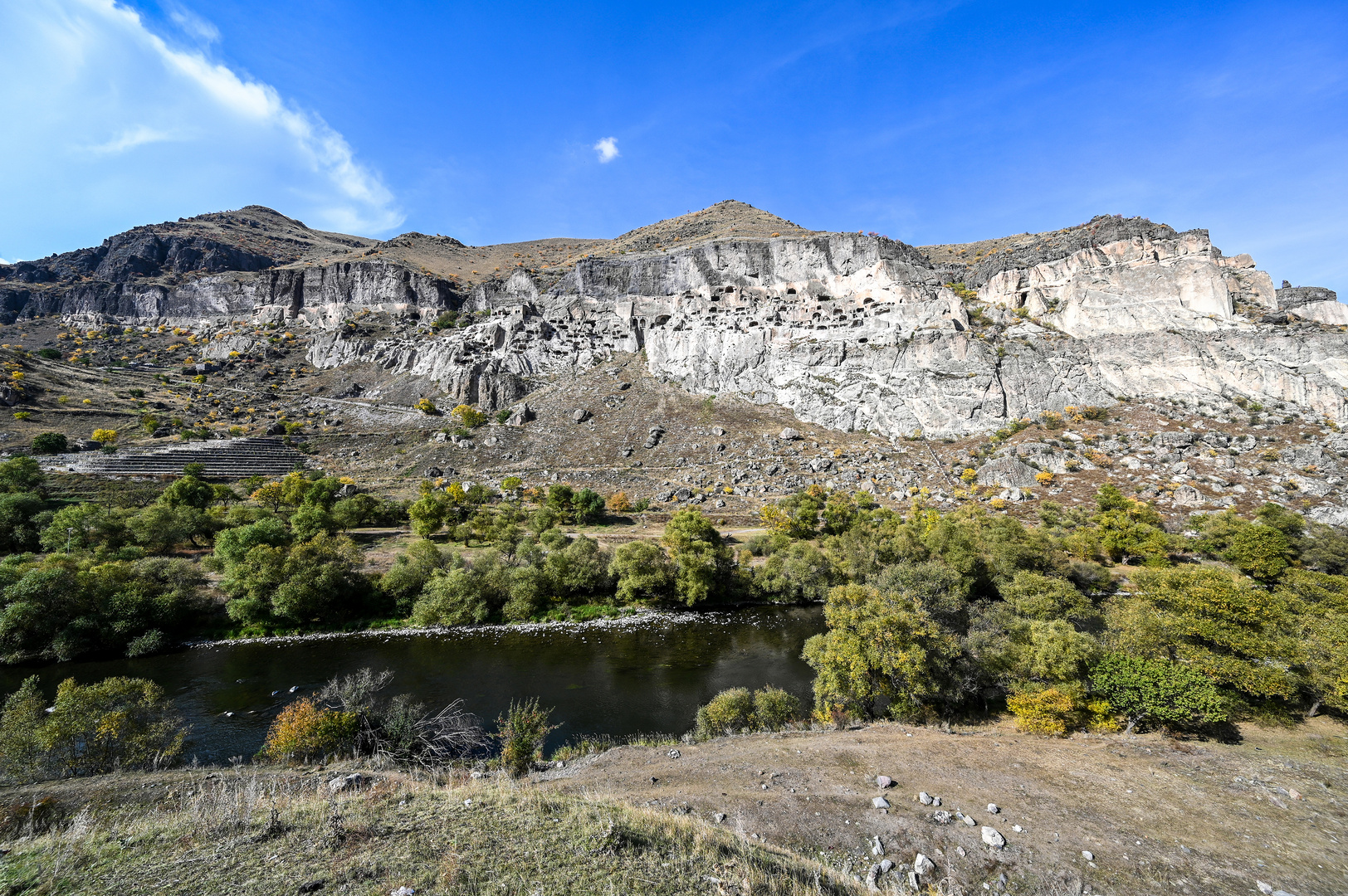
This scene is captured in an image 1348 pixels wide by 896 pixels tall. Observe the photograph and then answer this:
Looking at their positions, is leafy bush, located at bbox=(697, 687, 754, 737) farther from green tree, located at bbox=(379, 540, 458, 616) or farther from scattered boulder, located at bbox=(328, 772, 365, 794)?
green tree, located at bbox=(379, 540, 458, 616)

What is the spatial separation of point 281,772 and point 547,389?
79.8m

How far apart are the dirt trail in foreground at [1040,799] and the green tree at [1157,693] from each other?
0.79 meters

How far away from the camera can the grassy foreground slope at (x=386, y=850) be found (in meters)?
6.96

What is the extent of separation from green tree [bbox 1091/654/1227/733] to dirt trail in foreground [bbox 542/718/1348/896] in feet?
2.59

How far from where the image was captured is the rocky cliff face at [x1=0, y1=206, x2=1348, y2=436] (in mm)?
66000

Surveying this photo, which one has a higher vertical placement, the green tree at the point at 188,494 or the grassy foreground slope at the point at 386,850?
the grassy foreground slope at the point at 386,850

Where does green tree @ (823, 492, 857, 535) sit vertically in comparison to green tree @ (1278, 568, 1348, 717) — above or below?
below

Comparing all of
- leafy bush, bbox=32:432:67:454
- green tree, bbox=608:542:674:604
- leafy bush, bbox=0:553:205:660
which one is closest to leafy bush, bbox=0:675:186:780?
leafy bush, bbox=0:553:205:660

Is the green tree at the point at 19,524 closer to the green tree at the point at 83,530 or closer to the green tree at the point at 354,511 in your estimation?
the green tree at the point at 83,530

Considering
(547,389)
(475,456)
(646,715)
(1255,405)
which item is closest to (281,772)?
(646,715)

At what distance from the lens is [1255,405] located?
193 ft

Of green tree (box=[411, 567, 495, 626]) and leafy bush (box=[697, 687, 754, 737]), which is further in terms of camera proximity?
green tree (box=[411, 567, 495, 626])

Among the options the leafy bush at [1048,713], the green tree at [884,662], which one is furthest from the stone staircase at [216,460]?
the leafy bush at [1048,713]

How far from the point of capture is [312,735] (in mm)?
14461
